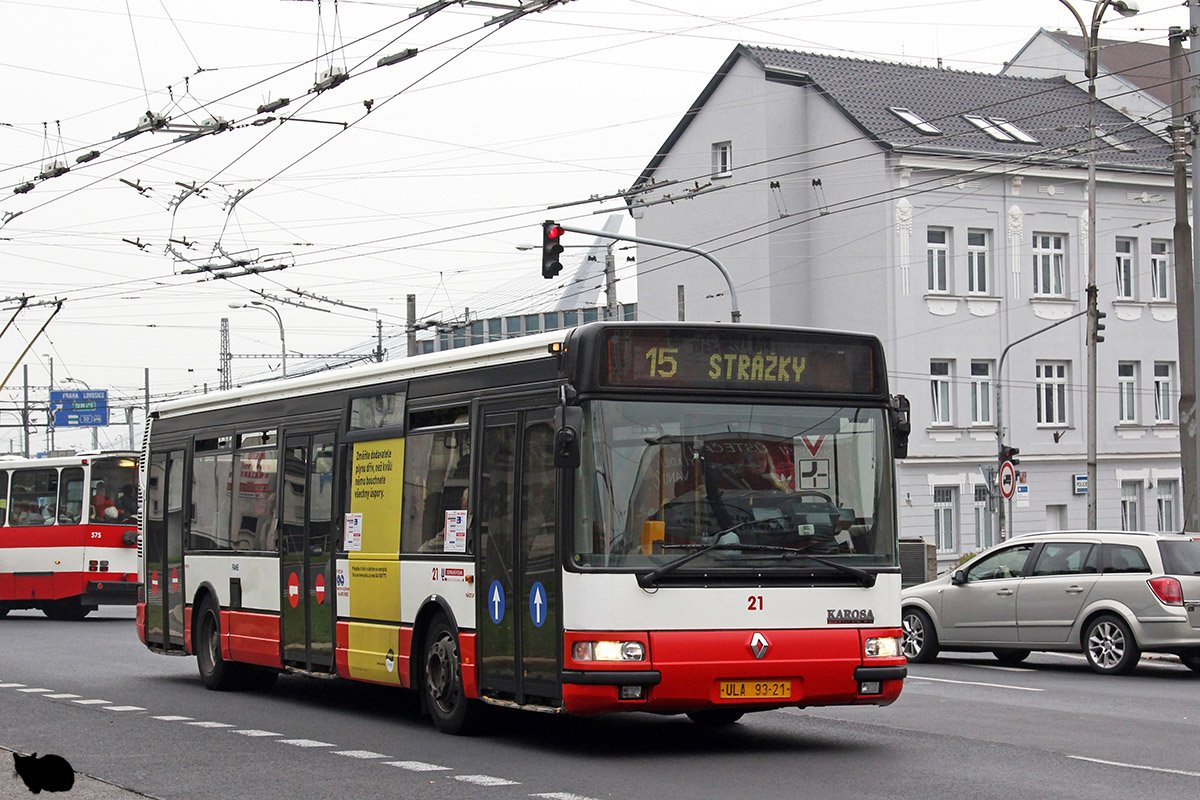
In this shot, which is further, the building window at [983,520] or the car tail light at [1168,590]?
the building window at [983,520]

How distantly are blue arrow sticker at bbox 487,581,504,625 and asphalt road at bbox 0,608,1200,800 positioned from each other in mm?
841

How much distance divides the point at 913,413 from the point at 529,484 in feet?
120

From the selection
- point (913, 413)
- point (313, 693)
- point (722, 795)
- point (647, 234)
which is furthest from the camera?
point (647, 234)

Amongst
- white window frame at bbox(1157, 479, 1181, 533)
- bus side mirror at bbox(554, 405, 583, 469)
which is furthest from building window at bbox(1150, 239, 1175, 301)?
bus side mirror at bbox(554, 405, 583, 469)

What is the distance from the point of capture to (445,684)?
460 inches

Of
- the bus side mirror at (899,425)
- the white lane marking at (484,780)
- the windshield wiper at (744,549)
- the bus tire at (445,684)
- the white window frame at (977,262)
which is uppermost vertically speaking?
the white window frame at (977,262)

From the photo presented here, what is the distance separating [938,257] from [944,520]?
7.36m

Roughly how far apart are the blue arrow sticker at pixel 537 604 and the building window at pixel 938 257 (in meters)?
38.1

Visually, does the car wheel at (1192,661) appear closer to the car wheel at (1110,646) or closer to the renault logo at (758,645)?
the car wheel at (1110,646)

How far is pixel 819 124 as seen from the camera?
1896 inches

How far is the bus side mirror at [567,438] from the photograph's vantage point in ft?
31.9

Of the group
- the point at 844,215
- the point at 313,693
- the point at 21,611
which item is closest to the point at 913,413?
the point at 844,215

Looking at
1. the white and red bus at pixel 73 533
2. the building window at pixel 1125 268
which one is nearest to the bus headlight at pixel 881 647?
the white and red bus at pixel 73 533

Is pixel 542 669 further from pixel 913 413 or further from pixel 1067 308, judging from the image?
pixel 1067 308
